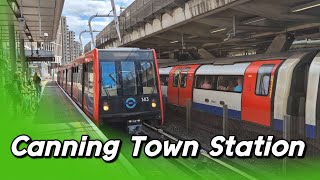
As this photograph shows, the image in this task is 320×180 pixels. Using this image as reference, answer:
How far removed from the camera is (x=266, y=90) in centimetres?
1094

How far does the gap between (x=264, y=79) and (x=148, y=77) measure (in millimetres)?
3692

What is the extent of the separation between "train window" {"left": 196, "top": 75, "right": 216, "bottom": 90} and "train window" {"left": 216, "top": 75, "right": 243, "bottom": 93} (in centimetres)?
46

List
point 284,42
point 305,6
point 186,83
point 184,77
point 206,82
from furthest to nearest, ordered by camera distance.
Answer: point 184,77 → point 186,83 → point 206,82 → point 284,42 → point 305,6

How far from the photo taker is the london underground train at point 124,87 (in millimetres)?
11578

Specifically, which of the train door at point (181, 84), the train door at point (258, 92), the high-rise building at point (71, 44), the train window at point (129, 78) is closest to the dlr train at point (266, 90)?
the train door at point (258, 92)

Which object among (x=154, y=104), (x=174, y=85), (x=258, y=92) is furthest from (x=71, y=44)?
(x=258, y=92)

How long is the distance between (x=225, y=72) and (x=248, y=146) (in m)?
6.96

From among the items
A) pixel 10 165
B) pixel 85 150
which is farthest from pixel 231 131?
pixel 10 165

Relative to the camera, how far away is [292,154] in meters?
7.46

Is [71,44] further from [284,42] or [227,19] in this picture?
[284,42]

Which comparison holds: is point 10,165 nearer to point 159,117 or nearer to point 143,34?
point 159,117

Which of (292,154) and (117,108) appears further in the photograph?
(117,108)

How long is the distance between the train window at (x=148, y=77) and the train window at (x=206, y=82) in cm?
317

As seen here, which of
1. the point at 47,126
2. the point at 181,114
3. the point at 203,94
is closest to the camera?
the point at 47,126
